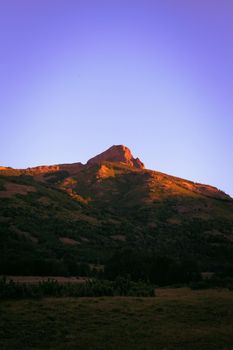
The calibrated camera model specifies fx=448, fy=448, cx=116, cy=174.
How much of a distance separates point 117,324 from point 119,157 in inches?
5735

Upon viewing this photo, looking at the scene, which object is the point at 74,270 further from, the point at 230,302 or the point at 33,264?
the point at 230,302

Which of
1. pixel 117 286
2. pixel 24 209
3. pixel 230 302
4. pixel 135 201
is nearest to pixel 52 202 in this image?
pixel 24 209

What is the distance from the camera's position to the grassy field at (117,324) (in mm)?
13922

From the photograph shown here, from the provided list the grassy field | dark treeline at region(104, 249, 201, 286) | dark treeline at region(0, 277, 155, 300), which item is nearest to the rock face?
dark treeline at region(104, 249, 201, 286)

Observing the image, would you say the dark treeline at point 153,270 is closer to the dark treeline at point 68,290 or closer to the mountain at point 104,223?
the mountain at point 104,223

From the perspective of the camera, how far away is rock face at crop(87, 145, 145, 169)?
160m

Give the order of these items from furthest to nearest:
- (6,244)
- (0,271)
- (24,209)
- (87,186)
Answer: (87,186) < (24,209) < (6,244) < (0,271)

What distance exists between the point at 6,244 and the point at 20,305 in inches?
807

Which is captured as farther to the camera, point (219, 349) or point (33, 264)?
point (33, 264)

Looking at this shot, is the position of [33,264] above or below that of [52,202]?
below

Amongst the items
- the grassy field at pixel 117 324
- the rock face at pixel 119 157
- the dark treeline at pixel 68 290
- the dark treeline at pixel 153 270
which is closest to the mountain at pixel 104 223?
the dark treeline at pixel 153 270

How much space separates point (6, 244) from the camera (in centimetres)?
3772

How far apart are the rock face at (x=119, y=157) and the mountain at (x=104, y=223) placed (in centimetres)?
3350

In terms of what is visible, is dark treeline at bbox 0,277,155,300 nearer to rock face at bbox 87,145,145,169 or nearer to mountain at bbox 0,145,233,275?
mountain at bbox 0,145,233,275
